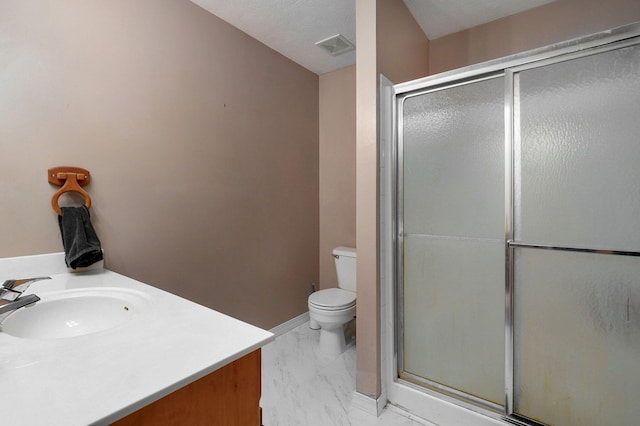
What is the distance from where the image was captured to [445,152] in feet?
5.39

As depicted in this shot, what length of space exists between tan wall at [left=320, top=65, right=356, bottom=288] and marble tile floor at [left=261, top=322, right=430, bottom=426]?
801 mm

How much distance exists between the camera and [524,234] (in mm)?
1427

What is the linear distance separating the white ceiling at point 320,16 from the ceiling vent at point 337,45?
0.12 ft

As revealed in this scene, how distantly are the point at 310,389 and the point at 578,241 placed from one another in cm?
168

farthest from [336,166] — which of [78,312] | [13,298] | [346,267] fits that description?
[13,298]

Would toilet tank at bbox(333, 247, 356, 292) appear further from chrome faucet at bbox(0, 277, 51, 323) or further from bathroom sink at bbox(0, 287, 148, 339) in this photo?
chrome faucet at bbox(0, 277, 51, 323)

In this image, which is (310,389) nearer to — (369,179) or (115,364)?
(369,179)

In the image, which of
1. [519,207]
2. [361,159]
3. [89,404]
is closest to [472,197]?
[519,207]

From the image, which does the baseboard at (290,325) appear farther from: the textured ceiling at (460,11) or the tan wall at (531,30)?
the textured ceiling at (460,11)

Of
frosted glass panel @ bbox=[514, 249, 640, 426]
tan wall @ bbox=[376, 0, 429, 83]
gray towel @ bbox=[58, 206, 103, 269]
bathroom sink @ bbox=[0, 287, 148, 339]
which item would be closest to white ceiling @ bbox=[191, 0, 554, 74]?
tan wall @ bbox=[376, 0, 429, 83]

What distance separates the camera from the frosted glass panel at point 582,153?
1.20m

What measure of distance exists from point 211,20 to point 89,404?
2.30 metres

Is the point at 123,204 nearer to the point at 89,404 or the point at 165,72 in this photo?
the point at 165,72

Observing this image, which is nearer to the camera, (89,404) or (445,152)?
(89,404)
